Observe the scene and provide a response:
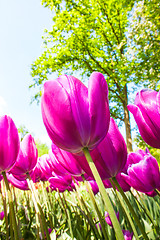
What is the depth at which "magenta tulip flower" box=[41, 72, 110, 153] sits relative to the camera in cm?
49

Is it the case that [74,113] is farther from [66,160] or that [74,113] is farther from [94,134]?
[66,160]

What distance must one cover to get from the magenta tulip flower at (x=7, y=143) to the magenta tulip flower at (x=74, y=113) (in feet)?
1.06

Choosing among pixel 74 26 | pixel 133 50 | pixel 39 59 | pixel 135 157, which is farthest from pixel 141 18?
pixel 135 157

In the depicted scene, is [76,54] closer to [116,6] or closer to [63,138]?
[116,6]

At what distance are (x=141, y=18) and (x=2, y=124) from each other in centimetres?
847

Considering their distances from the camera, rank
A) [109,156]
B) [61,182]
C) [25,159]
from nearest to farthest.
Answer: [109,156] → [25,159] → [61,182]

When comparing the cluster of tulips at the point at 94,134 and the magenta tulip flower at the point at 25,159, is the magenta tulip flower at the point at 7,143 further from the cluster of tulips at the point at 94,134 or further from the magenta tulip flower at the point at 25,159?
the magenta tulip flower at the point at 25,159

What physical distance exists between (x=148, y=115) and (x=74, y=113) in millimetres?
258

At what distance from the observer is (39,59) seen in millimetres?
12766

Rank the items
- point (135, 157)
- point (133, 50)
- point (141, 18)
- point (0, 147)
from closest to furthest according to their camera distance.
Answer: point (0, 147) → point (135, 157) → point (141, 18) → point (133, 50)

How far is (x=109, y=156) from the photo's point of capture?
2.03 feet

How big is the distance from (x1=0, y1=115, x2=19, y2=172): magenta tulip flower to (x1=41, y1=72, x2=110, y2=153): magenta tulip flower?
0.32 m

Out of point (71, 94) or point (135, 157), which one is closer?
point (71, 94)

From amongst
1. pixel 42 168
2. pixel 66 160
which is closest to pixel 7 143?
pixel 66 160
